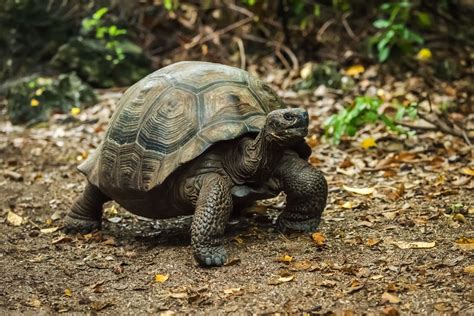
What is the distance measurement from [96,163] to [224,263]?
1371mm

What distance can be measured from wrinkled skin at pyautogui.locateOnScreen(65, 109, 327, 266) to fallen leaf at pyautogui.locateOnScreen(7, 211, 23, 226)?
1250 millimetres

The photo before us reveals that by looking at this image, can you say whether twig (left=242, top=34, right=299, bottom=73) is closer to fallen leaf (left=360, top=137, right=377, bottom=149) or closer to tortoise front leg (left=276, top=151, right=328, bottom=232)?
fallen leaf (left=360, top=137, right=377, bottom=149)

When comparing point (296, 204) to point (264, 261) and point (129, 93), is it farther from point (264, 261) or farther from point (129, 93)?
point (129, 93)

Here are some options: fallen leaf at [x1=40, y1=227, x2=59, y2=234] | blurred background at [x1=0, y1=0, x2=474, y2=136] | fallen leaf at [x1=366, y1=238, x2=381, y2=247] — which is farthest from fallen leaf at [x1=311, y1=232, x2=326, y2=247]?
blurred background at [x1=0, y1=0, x2=474, y2=136]

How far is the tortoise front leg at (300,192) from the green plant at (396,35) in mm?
4377

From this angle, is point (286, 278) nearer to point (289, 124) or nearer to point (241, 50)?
point (289, 124)

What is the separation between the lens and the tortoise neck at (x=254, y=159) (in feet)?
14.5

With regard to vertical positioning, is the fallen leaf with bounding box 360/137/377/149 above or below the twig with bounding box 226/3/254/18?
below

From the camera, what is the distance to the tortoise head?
4227 mm

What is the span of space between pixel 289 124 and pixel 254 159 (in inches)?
13.4

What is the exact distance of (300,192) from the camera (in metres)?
4.54

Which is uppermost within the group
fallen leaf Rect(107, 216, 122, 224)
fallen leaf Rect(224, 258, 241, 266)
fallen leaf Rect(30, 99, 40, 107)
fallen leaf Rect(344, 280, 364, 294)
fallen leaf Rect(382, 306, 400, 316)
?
fallen leaf Rect(382, 306, 400, 316)

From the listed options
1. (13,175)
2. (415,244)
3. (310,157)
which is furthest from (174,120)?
(13,175)

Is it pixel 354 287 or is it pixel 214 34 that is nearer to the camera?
pixel 354 287
